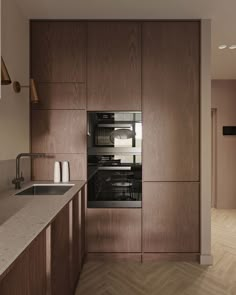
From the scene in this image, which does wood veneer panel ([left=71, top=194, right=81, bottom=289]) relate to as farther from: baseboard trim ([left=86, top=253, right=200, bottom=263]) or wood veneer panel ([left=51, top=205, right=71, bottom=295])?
baseboard trim ([left=86, top=253, right=200, bottom=263])

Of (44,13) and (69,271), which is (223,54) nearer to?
(44,13)

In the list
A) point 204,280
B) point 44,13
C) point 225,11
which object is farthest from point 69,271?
point 225,11

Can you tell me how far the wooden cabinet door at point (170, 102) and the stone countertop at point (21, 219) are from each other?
1.16 m

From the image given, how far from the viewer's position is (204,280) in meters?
2.52

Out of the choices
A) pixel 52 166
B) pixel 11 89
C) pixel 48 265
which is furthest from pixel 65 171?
pixel 48 265

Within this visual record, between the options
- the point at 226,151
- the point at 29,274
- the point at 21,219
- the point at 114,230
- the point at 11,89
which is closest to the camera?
the point at 29,274

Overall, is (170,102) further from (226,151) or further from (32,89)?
(226,151)

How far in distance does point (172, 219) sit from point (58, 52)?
2.18m

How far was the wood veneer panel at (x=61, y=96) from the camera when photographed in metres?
2.90

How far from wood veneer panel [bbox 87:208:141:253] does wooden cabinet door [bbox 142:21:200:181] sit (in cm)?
51

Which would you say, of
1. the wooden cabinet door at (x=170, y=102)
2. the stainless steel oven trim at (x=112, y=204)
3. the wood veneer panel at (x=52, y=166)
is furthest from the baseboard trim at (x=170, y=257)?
the wood veneer panel at (x=52, y=166)

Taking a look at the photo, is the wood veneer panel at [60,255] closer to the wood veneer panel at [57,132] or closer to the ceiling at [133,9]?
the wood veneer panel at [57,132]

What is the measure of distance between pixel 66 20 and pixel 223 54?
2441mm

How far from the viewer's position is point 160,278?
2555 millimetres
